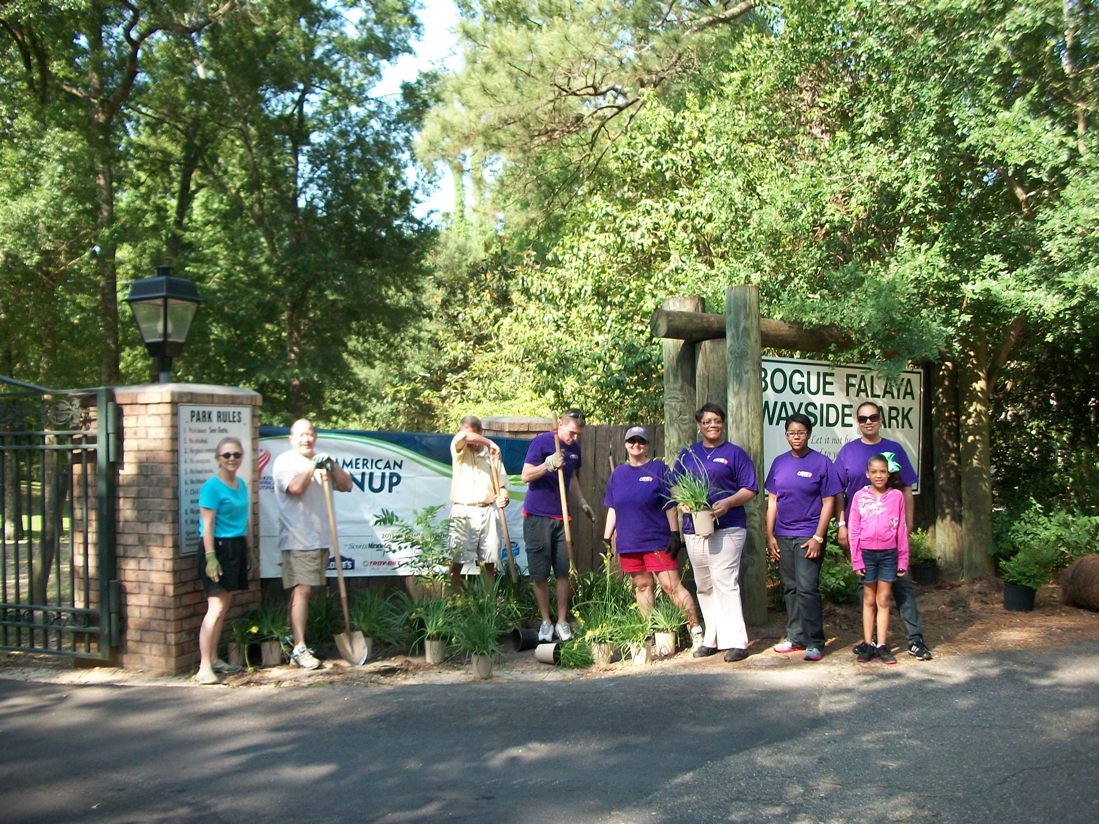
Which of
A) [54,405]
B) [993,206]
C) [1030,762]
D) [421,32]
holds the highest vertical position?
[421,32]

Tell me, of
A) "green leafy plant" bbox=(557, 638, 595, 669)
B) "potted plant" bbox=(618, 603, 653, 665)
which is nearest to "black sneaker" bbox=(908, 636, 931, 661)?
"potted plant" bbox=(618, 603, 653, 665)

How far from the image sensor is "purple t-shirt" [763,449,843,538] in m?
7.56

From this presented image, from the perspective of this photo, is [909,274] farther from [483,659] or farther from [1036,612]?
[483,659]

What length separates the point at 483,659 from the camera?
7.21m

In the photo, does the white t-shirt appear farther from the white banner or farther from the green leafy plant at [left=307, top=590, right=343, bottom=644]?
the white banner

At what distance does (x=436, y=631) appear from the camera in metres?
7.66

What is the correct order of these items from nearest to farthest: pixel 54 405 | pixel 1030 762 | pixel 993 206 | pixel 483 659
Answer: pixel 1030 762, pixel 483 659, pixel 54 405, pixel 993 206

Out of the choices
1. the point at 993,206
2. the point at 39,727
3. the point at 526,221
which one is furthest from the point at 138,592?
the point at 526,221

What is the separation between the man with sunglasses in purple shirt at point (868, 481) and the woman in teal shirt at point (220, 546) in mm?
4269

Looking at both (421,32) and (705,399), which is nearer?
(705,399)

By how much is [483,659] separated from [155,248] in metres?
14.6

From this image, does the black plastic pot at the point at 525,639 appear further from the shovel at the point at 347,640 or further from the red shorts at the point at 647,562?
the shovel at the point at 347,640

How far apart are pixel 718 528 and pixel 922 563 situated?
11.1ft

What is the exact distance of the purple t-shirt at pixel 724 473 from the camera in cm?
761
